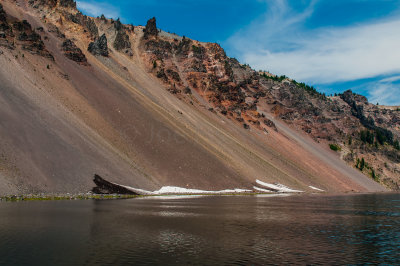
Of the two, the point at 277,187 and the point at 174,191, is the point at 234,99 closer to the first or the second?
the point at 277,187

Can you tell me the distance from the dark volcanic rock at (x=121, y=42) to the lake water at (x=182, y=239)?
11987cm

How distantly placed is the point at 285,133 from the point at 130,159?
108613mm

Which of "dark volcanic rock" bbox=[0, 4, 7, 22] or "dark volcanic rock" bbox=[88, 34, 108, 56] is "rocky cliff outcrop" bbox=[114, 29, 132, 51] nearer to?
"dark volcanic rock" bbox=[88, 34, 108, 56]

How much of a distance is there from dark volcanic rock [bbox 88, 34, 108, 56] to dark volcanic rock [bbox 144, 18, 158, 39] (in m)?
39.9

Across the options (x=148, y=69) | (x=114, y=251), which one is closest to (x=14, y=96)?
(x=114, y=251)

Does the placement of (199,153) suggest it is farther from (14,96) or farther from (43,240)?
(43,240)

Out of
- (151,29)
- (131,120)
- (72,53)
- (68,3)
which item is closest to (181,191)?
(131,120)

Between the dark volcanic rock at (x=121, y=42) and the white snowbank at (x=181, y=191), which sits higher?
the dark volcanic rock at (x=121, y=42)

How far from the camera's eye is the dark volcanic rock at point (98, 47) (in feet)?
391

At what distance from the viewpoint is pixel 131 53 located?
488 feet

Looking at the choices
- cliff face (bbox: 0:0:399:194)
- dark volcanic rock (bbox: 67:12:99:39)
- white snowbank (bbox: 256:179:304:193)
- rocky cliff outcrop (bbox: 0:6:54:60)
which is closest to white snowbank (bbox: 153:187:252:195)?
cliff face (bbox: 0:0:399:194)

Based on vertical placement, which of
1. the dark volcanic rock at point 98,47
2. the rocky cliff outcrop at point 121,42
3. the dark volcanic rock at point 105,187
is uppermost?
the rocky cliff outcrop at point 121,42

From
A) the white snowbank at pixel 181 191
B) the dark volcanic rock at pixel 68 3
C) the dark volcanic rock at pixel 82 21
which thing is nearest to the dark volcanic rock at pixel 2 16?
the dark volcanic rock at pixel 82 21

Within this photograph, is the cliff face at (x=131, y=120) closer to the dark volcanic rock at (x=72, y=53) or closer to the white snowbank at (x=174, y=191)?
the dark volcanic rock at (x=72, y=53)
